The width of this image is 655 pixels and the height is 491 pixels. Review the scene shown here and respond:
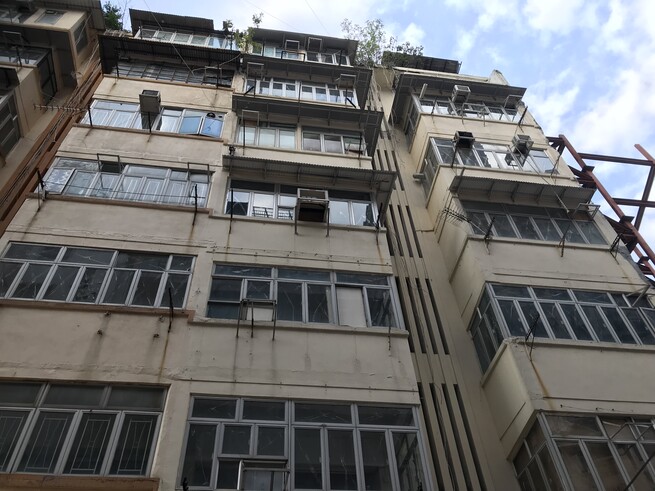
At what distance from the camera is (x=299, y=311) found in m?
12.2

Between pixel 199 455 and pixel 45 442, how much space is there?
2.60 m

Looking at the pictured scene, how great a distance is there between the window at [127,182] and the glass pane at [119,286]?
282 cm

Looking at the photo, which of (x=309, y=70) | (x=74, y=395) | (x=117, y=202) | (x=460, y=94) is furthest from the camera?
(x=460, y=94)

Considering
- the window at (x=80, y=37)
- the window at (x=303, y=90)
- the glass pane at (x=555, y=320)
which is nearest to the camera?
the glass pane at (x=555, y=320)

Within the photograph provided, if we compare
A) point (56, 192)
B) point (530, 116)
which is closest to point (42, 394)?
point (56, 192)

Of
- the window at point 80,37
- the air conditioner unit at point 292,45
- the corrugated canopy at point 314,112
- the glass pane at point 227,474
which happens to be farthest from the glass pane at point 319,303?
the window at point 80,37

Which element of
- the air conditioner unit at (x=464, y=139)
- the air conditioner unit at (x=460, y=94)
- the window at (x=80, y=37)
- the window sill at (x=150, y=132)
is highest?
the window at (x=80, y=37)

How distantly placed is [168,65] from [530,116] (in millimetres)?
15564

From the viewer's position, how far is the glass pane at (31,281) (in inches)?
448

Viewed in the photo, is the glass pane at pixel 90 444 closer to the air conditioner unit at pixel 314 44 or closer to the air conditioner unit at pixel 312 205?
the air conditioner unit at pixel 312 205

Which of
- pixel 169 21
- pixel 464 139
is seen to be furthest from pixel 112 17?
pixel 464 139

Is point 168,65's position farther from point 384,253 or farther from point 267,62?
point 384,253

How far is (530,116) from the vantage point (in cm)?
2319

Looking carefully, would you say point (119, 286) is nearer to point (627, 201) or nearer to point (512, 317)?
point (512, 317)
